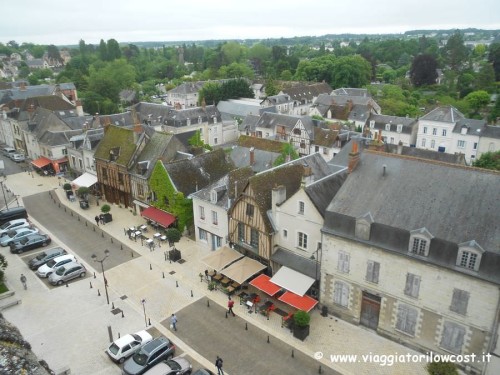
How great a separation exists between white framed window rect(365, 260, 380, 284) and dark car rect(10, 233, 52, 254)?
30.9m

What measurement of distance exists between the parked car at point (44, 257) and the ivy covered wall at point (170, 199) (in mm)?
10268

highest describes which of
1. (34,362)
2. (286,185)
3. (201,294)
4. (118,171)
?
(34,362)

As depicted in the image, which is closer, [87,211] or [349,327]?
[349,327]

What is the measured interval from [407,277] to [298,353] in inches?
322


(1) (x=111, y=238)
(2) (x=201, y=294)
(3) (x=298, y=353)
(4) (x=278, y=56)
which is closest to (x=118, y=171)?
(1) (x=111, y=238)

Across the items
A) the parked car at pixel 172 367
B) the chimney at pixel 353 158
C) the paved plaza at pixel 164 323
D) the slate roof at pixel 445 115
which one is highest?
the chimney at pixel 353 158

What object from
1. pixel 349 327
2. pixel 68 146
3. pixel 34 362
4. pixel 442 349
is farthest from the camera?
pixel 68 146

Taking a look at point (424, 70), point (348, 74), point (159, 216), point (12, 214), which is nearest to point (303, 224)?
point (159, 216)

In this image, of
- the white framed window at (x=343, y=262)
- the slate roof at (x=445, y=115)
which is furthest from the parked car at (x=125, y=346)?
the slate roof at (x=445, y=115)

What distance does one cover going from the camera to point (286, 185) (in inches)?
1213

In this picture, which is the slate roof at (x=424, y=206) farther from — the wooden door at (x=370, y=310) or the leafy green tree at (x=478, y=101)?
the leafy green tree at (x=478, y=101)

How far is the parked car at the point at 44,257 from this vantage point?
109ft

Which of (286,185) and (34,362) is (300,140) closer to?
(286,185)

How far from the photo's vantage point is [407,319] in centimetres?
2327
